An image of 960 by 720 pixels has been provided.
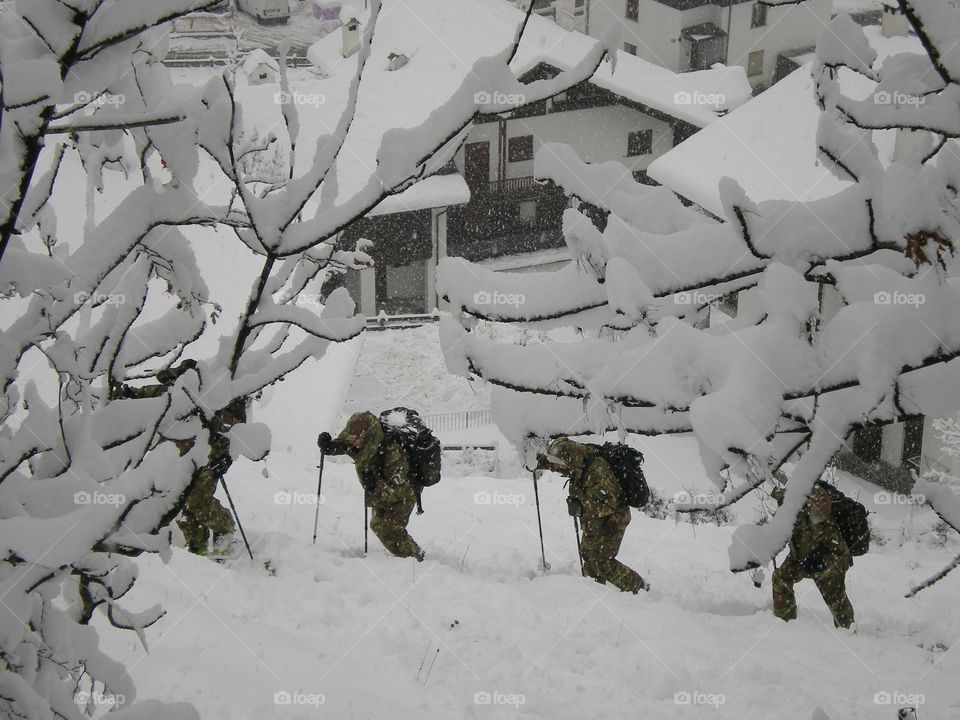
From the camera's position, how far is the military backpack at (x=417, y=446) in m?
7.79

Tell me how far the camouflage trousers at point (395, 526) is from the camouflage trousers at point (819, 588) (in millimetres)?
3118

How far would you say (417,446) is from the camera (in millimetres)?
7801

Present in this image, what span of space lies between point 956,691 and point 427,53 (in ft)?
79.8

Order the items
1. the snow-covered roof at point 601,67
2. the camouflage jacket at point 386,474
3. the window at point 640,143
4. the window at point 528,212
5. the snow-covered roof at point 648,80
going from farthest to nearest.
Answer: the window at point 640,143, the window at point 528,212, the snow-covered roof at point 601,67, the snow-covered roof at point 648,80, the camouflage jacket at point 386,474

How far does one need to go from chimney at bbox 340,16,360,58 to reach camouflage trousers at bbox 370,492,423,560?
998 inches

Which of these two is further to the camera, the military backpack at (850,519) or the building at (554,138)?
the building at (554,138)

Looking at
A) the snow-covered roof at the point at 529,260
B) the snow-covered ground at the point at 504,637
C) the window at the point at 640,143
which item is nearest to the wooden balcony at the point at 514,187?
the snow-covered roof at the point at 529,260

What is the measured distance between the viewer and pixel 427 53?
26.3 meters

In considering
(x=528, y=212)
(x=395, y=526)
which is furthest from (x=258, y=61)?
(x=395, y=526)

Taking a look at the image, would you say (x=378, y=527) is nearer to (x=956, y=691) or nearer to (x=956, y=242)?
(x=956, y=691)

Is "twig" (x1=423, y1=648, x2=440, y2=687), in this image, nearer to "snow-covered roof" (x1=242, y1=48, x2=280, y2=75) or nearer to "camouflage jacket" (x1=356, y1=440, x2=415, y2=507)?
"camouflage jacket" (x1=356, y1=440, x2=415, y2=507)

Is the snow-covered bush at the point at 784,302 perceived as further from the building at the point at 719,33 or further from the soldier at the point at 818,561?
the building at the point at 719,33

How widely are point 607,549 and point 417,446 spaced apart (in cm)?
193

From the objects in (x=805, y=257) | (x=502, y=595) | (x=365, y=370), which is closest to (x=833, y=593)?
(x=502, y=595)
